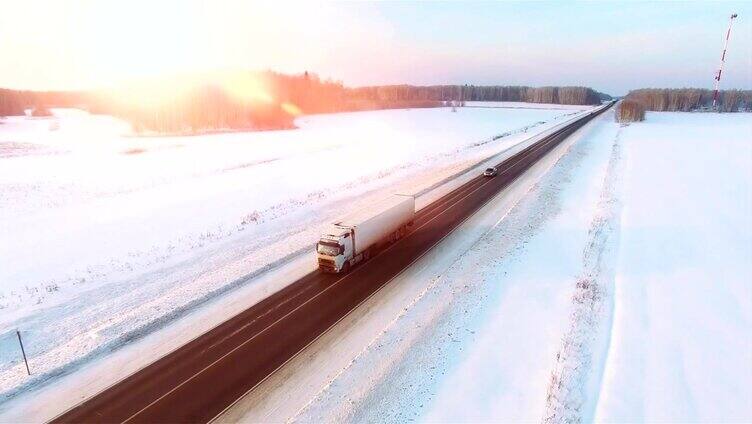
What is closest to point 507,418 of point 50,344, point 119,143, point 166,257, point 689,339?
point 689,339

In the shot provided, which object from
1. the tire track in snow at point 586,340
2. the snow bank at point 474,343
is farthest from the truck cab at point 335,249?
the tire track in snow at point 586,340

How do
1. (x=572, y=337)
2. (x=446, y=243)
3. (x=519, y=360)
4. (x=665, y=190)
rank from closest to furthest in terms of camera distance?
(x=519, y=360), (x=572, y=337), (x=446, y=243), (x=665, y=190)

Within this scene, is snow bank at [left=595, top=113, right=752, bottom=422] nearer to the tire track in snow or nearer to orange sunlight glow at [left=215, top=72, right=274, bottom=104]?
the tire track in snow

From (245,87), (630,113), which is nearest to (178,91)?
(245,87)

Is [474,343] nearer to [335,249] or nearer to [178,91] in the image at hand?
[335,249]

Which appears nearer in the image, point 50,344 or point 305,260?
point 50,344

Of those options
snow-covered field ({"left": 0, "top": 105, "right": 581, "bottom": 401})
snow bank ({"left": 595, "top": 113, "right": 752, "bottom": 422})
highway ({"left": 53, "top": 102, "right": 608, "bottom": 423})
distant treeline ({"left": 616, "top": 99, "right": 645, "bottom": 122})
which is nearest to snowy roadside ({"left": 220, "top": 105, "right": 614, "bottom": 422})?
highway ({"left": 53, "top": 102, "right": 608, "bottom": 423})

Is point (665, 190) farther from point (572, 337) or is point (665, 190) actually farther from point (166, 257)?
point (166, 257)
